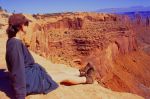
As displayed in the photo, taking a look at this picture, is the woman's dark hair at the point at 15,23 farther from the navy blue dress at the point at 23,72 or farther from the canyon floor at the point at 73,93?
the canyon floor at the point at 73,93

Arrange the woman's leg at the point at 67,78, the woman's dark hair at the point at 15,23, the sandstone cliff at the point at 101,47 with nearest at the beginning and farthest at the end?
1. the woman's dark hair at the point at 15,23
2. the woman's leg at the point at 67,78
3. the sandstone cliff at the point at 101,47

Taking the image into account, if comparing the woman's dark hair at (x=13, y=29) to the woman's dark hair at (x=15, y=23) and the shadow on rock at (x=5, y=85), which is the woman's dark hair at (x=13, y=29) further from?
the shadow on rock at (x=5, y=85)

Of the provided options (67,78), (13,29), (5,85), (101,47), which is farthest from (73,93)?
(101,47)

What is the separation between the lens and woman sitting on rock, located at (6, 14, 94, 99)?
7152 millimetres

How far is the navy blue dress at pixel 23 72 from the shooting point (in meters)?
7.16

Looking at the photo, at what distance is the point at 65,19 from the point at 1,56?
143 ft

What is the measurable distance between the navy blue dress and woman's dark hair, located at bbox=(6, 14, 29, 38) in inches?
6.2

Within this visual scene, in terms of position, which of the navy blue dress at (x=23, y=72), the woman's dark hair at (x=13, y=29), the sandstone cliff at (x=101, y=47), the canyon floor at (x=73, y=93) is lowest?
the sandstone cliff at (x=101, y=47)

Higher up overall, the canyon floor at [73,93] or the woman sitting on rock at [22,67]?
the woman sitting on rock at [22,67]

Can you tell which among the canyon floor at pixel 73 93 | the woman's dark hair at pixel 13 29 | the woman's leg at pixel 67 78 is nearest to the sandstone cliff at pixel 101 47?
the woman's leg at pixel 67 78

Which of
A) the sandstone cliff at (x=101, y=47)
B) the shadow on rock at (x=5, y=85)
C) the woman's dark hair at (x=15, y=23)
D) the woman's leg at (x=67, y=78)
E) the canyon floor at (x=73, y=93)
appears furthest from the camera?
the sandstone cliff at (x=101, y=47)

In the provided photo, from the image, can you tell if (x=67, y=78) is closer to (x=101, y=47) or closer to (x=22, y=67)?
(x=22, y=67)

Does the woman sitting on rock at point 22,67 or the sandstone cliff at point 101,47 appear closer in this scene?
the woman sitting on rock at point 22,67

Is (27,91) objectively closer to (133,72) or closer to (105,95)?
(105,95)
